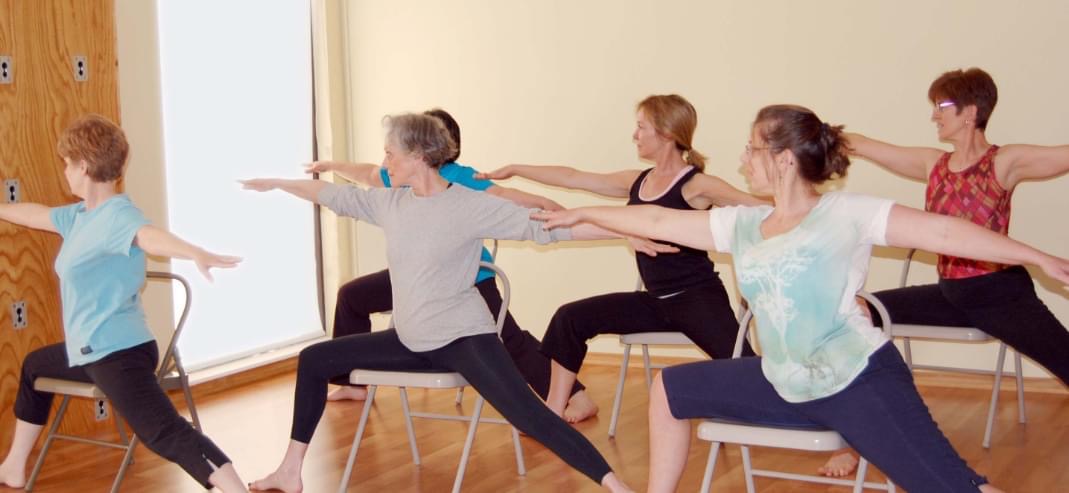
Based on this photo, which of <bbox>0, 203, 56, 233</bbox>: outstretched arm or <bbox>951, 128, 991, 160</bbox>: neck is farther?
<bbox>951, 128, 991, 160</bbox>: neck

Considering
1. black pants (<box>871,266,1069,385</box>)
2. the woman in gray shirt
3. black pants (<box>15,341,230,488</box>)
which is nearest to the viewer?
black pants (<box>15,341,230,488</box>)

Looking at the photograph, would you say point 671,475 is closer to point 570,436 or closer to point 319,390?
point 570,436

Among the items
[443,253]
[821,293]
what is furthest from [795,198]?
[443,253]

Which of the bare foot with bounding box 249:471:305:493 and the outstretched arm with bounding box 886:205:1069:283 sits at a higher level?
the outstretched arm with bounding box 886:205:1069:283

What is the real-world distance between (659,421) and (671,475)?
0.47 feet

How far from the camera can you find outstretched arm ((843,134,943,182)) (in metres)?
4.30

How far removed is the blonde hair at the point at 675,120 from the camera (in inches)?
166

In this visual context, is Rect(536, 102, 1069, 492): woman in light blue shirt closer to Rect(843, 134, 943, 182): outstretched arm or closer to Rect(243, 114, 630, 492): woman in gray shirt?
Rect(243, 114, 630, 492): woman in gray shirt

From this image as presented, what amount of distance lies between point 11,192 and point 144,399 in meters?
1.30

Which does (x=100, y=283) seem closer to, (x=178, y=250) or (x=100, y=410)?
(x=178, y=250)

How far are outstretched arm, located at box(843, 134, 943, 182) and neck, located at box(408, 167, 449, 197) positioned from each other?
5.74 ft

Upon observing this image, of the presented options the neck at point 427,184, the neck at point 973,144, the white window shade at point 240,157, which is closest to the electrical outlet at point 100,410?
the white window shade at point 240,157

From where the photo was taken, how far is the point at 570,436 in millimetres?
3273

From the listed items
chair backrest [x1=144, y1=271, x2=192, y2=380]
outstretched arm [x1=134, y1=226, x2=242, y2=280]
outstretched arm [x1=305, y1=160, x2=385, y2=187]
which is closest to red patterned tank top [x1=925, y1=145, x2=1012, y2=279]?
outstretched arm [x1=305, y1=160, x2=385, y2=187]
